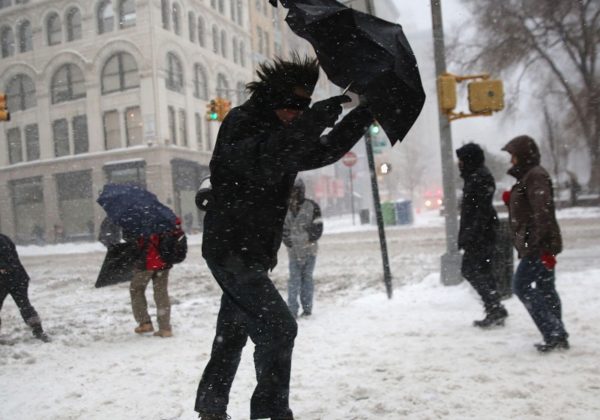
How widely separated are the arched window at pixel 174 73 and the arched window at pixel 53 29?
6715 millimetres

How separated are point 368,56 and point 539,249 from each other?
3155 mm

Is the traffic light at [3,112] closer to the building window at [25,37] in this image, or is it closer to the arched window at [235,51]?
the arched window at [235,51]

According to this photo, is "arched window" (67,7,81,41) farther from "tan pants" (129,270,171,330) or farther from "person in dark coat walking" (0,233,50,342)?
"tan pants" (129,270,171,330)

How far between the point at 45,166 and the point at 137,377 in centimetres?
3268

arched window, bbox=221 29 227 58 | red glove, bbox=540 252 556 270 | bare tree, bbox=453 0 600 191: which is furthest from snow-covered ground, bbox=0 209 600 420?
arched window, bbox=221 29 227 58

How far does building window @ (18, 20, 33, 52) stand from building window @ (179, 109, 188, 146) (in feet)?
32.3

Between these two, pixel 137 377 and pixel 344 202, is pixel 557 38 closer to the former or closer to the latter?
pixel 137 377

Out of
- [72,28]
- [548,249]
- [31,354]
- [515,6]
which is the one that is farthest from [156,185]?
[548,249]

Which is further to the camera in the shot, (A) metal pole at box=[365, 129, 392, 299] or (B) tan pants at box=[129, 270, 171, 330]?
(A) metal pole at box=[365, 129, 392, 299]

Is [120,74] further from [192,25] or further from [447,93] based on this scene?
[447,93]

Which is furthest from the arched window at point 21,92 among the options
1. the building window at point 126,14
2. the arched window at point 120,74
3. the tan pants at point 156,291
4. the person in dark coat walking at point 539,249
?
the person in dark coat walking at point 539,249

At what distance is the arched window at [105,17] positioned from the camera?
3017cm

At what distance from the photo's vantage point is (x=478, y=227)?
6.12 meters

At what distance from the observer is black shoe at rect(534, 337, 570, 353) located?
16.0 ft
